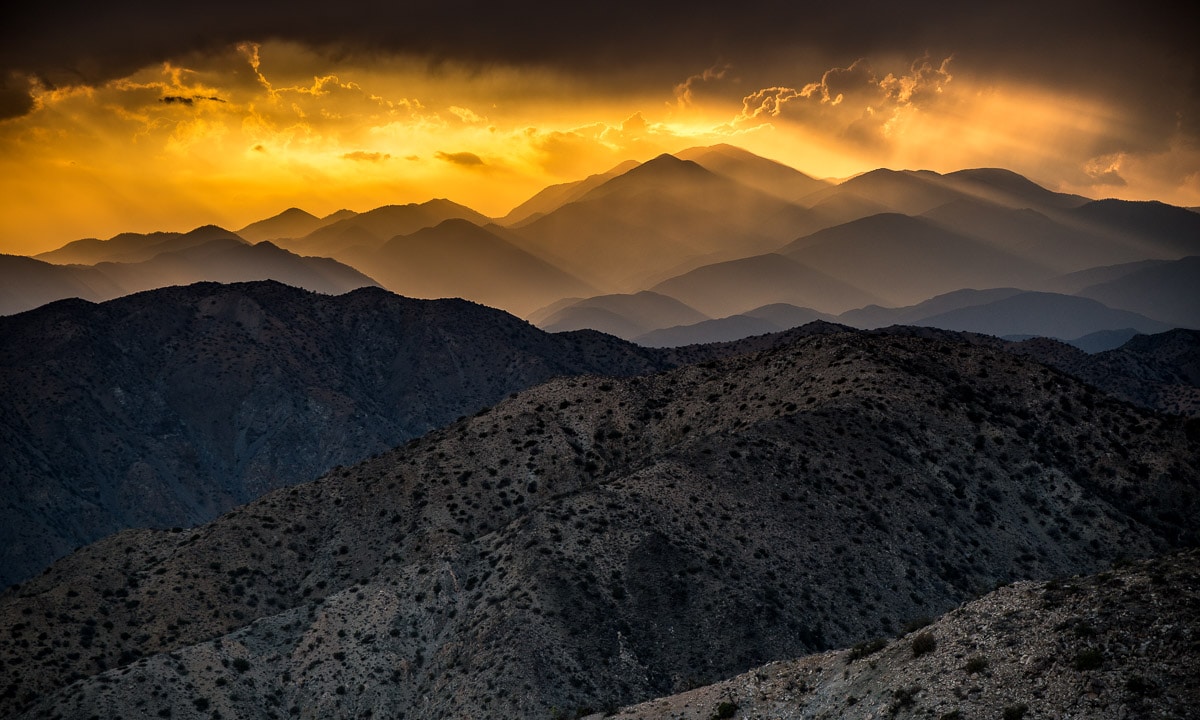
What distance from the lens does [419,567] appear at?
7044 centimetres

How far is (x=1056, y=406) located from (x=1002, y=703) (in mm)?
58117

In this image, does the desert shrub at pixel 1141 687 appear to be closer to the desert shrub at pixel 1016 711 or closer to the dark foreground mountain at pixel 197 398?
the desert shrub at pixel 1016 711

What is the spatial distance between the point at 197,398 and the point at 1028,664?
170 meters

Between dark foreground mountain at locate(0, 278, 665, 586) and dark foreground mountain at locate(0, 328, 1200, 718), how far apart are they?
7733 centimetres

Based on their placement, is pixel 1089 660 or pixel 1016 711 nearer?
pixel 1016 711

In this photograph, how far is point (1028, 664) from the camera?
34250 millimetres

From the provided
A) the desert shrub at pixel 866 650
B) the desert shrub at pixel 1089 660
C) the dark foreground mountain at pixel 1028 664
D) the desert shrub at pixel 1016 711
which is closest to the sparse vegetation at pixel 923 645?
the dark foreground mountain at pixel 1028 664

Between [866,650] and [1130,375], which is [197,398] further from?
[866,650]

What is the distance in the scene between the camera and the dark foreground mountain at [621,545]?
6000 centimetres

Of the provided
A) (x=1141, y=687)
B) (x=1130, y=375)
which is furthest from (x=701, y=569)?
(x=1130, y=375)

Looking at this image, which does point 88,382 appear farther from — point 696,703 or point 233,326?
point 696,703

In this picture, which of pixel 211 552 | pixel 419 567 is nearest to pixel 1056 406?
pixel 419 567

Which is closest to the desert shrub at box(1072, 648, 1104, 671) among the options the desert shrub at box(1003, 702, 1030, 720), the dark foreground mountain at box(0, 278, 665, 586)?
the desert shrub at box(1003, 702, 1030, 720)

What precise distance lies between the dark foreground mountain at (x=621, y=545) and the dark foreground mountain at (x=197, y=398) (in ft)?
254
